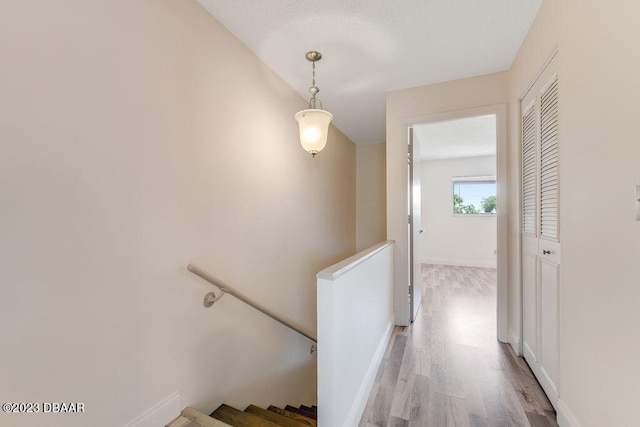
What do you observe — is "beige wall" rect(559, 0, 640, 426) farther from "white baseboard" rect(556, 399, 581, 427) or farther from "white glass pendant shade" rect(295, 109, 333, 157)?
"white glass pendant shade" rect(295, 109, 333, 157)

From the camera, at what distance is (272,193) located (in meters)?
2.31

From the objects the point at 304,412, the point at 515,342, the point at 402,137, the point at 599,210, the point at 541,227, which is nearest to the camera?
the point at 599,210

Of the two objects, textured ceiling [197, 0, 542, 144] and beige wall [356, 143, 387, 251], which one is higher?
textured ceiling [197, 0, 542, 144]

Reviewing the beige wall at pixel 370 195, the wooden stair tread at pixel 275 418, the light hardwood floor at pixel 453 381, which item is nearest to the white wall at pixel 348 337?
the light hardwood floor at pixel 453 381

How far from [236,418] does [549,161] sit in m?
2.50

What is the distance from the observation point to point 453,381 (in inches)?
Answer: 71.7

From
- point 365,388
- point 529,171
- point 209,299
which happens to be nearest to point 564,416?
point 365,388

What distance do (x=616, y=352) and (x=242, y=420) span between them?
181cm

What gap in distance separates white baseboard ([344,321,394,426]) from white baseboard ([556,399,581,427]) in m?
1.01

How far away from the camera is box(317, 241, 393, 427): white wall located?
1.19 meters

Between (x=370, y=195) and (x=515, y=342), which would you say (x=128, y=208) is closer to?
(x=515, y=342)

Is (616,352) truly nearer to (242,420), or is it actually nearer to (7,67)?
(242,420)

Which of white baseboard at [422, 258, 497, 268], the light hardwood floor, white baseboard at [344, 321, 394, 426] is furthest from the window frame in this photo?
white baseboard at [344, 321, 394, 426]

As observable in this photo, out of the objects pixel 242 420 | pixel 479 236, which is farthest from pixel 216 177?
pixel 479 236
